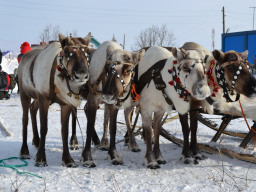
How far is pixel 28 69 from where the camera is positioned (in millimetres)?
5844

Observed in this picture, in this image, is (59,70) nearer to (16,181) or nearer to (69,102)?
(69,102)

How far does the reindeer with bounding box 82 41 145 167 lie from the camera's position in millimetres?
4660

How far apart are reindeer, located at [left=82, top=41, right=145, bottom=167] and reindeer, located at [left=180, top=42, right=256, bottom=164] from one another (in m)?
1.15

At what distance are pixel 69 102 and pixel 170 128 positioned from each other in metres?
4.78

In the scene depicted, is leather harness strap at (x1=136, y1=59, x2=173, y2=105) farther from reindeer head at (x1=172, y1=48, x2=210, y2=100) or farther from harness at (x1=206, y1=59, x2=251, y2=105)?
harness at (x1=206, y1=59, x2=251, y2=105)

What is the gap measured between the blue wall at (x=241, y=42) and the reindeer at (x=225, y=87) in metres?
14.7

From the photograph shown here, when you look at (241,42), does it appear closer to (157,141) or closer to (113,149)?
(157,141)

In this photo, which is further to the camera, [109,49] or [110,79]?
[109,49]

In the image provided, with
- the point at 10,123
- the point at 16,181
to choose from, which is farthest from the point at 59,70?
the point at 10,123

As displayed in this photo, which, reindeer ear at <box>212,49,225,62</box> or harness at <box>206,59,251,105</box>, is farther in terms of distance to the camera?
reindeer ear at <box>212,49,225,62</box>

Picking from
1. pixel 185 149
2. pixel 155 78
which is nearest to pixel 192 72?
pixel 155 78

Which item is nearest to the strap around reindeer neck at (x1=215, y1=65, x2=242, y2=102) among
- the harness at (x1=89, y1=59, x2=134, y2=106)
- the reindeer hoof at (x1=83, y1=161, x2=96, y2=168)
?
the harness at (x1=89, y1=59, x2=134, y2=106)

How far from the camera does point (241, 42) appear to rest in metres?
20.1

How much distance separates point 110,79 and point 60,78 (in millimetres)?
840
